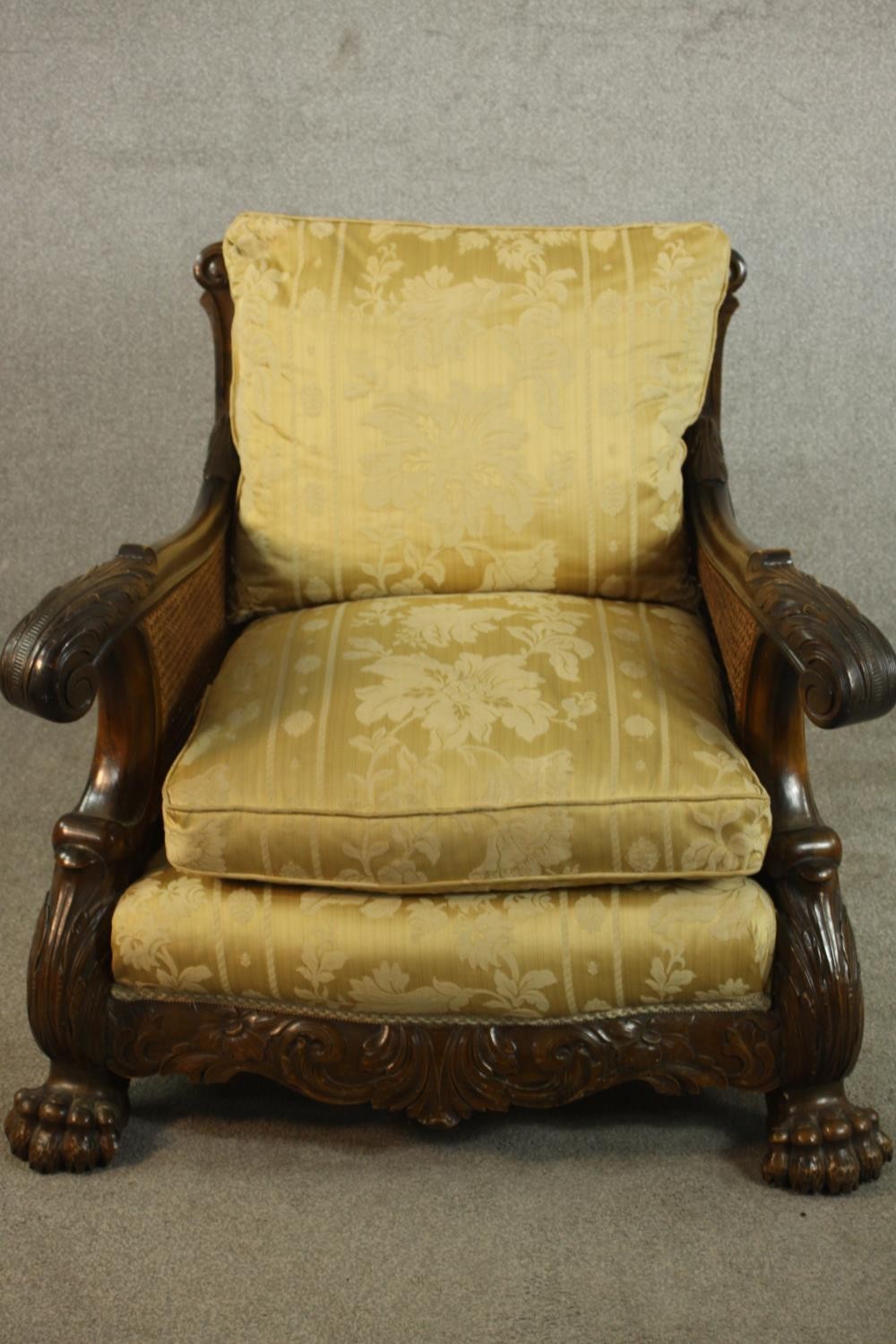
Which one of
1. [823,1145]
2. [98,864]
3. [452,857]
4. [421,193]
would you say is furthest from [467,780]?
[421,193]

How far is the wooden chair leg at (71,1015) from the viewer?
1.76 meters

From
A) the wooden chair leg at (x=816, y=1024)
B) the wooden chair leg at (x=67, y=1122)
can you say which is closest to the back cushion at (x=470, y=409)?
the wooden chair leg at (x=816, y=1024)

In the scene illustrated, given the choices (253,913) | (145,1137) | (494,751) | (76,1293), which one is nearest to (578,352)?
(494,751)

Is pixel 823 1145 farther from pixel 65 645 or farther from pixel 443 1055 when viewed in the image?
pixel 65 645

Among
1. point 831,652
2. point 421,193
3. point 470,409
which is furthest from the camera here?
point 421,193

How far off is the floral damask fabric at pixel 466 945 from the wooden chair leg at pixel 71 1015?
4 centimetres

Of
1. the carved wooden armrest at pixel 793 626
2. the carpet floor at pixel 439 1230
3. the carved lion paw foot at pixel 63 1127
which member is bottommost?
the carpet floor at pixel 439 1230

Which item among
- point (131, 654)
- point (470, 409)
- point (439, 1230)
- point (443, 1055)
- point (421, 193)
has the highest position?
point (421, 193)

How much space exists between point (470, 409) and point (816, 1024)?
0.86 m

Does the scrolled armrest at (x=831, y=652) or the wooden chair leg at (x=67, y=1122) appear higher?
the scrolled armrest at (x=831, y=652)

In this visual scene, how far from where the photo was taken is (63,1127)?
5.84 feet

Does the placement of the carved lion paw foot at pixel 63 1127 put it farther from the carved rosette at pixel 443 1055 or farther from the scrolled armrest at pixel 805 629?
the scrolled armrest at pixel 805 629

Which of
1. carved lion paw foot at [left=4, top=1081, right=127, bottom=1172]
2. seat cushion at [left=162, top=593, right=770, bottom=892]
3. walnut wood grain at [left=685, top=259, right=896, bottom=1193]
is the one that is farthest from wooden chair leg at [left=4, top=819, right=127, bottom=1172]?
walnut wood grain at [left=685, top=259, right=896, bottom=1193]

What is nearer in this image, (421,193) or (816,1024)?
(816,1024)
